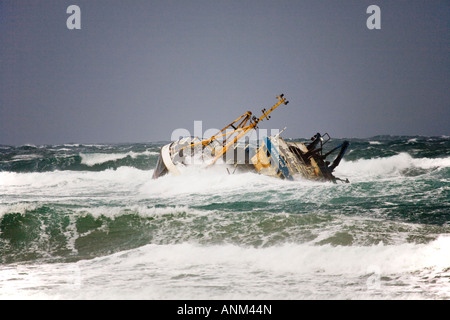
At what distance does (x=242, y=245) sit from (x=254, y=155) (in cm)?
998

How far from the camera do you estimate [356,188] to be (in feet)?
48.2

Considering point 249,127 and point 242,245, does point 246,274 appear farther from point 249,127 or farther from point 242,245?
point 249,127

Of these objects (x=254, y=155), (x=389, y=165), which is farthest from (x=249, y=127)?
(x=389, y=165)

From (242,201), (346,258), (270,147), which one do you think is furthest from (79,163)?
(346,258)

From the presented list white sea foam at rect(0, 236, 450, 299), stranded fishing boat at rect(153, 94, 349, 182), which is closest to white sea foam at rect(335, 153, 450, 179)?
stranded fishing boat at rect(153, 94, 349, 182)

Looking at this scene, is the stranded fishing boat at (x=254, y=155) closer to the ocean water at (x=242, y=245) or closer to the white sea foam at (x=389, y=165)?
the ocean water at (x=242, y=245)

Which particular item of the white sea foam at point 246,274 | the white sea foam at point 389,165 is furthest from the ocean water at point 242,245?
the white sea foam at point 389,165

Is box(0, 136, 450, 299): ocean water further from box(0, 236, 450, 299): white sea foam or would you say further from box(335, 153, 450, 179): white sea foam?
box(335, 153, 450, 179): white sea foam

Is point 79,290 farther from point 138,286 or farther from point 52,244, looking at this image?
point 52,244

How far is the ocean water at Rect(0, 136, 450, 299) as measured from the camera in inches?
209

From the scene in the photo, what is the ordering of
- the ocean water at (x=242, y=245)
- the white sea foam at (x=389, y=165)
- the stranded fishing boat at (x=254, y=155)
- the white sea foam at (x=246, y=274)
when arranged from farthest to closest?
the white sea foam at (x=389, y=165) < the stranded fishing boat at (x=254, y=155) < the ocean water at (x=242, y=245) < the white sea foam at (x=246, y=274)

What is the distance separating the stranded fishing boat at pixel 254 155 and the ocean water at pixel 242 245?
1248 mm

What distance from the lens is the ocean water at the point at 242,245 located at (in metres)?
5.31
